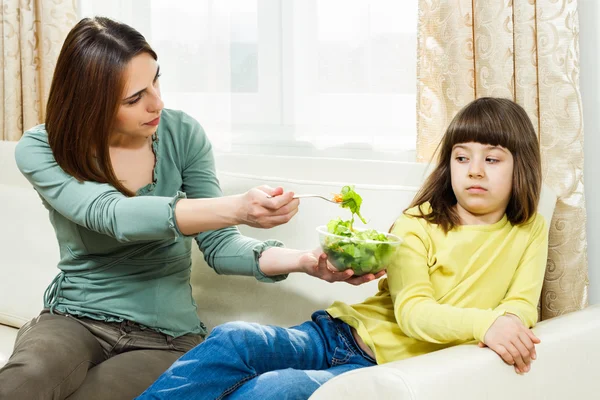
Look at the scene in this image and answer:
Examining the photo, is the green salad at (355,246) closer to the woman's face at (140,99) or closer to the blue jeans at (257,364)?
the blue jeans at (257,364)

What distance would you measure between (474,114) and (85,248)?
0.92m

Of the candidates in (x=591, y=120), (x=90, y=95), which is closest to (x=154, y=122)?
(x=90, y=95)

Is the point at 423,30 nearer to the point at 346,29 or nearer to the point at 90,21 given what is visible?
the point at 346,29

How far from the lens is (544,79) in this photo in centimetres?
176

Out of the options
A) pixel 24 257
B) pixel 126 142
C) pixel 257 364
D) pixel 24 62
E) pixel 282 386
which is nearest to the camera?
pixel 282 386

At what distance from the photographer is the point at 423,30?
1.94 m

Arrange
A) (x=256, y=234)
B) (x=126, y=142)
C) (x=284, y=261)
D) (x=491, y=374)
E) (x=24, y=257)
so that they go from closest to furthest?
(x=491, y=374), (x=284, y=261), (x=126, y=142), (x=256, y=234), (x=24, y=257)

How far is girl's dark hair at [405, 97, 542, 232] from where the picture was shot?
1.52 meters

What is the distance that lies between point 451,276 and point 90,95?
872mm

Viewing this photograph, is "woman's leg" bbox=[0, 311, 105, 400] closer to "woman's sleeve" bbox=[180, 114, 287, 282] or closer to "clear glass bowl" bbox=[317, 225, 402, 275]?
"woman's sleeve" bbox=[180, 114, 287, 282]

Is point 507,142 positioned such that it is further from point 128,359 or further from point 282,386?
point 128,359

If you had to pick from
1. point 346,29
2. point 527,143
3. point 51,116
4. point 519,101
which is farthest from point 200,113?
point 527,143

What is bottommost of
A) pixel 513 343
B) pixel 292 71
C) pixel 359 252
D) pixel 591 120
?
pixel 513 343

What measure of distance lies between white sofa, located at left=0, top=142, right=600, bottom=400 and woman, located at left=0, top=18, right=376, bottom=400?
10cm
